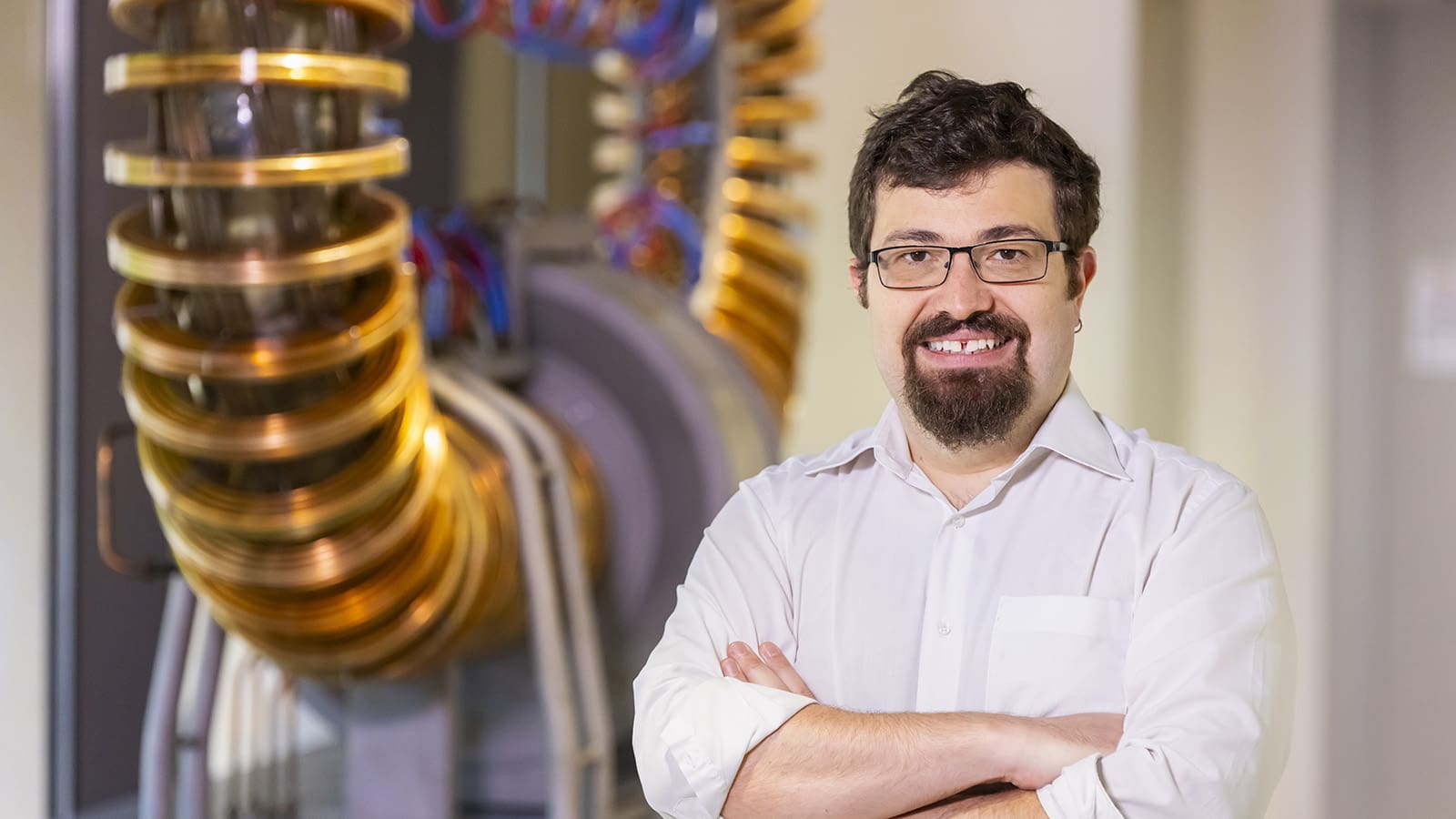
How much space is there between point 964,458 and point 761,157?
5.54ft

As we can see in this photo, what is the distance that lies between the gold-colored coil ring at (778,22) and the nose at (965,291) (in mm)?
1741

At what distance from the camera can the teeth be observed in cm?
90

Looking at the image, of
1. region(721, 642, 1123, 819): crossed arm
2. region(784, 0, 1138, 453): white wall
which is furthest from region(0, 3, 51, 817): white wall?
region(721, 642, 1123, 819): crossed arm

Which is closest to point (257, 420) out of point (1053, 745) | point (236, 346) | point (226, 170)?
point (236, 346)

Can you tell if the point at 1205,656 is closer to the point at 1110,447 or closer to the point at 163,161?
the point at 1110,447

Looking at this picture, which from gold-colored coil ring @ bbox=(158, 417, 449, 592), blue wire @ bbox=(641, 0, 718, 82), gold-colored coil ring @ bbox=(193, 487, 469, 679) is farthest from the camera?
blue wire @ bbox=(641, 0, 718, 82)

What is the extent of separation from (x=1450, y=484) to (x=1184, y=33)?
3.06ft

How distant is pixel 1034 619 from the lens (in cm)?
91

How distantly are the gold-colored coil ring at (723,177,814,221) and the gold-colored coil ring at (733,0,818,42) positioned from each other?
232mm

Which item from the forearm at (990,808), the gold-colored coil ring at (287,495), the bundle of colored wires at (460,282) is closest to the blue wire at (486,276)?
the bundle of colored wires at (460,282)

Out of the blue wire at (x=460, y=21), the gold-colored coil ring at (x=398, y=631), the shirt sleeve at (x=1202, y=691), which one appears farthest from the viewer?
the blue wire at (x=460, y=21)

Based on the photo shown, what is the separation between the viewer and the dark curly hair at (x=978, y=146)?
887 millimetres

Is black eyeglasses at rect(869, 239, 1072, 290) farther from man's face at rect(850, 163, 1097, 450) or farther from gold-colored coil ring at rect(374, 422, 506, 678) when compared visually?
gold-colored coil ring at rect(374, 422, 506, 678)

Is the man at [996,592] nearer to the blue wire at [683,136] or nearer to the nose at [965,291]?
the nose at [965,291]
